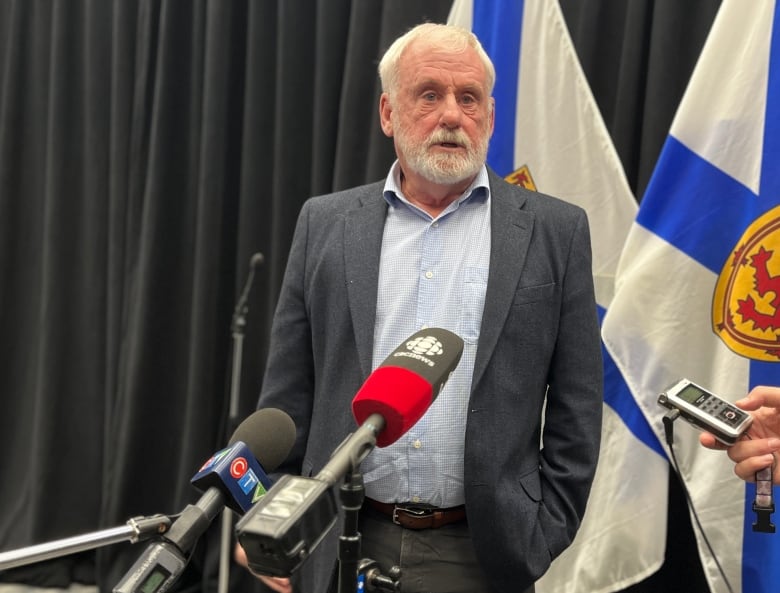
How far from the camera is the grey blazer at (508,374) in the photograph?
1.49 metres

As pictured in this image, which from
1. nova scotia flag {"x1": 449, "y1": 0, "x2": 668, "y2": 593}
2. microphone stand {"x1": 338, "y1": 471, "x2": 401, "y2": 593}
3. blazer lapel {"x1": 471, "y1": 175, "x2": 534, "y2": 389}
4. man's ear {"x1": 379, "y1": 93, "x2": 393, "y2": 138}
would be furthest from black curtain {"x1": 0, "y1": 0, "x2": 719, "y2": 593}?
microphone stand {"x1": 338, "y1": 471, "x2": 401, "y2": 593}

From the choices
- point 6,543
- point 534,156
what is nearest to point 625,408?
point 534,156

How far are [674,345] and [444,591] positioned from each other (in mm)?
960

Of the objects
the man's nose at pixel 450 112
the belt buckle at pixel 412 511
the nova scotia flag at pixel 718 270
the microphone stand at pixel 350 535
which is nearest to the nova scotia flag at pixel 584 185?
the nova scotia flag at pixel 718 270

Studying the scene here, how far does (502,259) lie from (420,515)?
532 millimetres

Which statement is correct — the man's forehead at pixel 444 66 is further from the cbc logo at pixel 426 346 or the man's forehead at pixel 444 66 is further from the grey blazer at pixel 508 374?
the cbc logo at pixel 426 346

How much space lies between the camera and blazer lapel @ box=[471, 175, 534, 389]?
59.2 inches

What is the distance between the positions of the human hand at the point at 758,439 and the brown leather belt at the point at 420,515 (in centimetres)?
52

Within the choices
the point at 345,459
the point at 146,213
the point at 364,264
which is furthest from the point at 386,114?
the point at 146,213

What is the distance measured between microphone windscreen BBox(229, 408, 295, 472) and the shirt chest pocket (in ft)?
1.72

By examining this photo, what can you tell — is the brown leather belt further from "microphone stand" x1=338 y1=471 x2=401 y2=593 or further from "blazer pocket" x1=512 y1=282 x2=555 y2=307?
"microphone stand" x1=338 y1=471 x2=401 y2=593

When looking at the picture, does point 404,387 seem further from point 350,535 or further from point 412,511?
point 412,511

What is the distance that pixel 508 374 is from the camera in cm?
152

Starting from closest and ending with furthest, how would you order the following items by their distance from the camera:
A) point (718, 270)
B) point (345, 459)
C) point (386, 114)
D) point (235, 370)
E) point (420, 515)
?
point (345, 459) < point (420, 515) < point (386, 114) < point (718, 270) < point (235, 370)
